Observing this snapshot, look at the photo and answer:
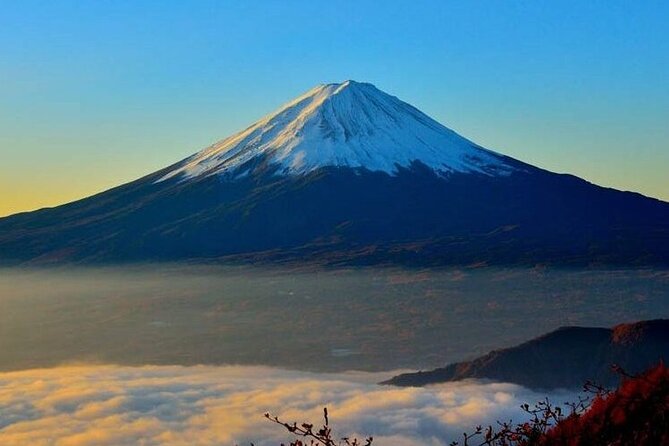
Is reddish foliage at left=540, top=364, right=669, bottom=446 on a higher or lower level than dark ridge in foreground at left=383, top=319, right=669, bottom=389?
higher

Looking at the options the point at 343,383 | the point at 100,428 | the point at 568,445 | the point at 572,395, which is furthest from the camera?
the point at 343,383

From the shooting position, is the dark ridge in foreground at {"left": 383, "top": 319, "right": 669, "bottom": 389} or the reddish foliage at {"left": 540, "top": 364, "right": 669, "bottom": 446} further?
the dark ridge in foreground at {"left": 383, "top": 319, "right": 669, "bottom": 389}

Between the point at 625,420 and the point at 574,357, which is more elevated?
the point at 625,420

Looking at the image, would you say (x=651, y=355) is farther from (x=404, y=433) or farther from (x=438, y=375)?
(x=438, y=375)

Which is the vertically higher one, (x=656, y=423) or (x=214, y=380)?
(x=656, y=423)

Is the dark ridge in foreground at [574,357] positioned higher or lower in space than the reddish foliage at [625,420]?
lower

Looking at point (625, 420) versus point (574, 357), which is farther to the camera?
point (574, 357)

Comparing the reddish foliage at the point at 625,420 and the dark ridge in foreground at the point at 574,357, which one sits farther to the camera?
the dark ridge in foreground at the point at 574,357

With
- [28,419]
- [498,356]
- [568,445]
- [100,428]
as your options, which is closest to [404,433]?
[498,356]
